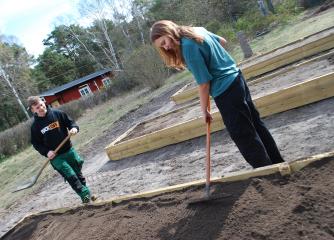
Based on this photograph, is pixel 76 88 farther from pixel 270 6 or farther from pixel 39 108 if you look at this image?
pixel 39 108

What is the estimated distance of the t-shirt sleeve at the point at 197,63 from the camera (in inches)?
121

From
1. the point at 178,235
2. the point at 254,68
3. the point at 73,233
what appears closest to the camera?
the point at 178,235

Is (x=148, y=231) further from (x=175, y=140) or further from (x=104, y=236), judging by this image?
(x=175, y=140)

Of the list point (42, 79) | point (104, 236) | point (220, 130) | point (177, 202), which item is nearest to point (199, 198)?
point (177, 202)

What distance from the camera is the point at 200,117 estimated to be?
6.39 metres

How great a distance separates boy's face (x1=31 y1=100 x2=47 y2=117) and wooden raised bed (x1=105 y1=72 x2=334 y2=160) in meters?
2.28

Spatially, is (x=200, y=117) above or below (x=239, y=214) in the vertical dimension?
above

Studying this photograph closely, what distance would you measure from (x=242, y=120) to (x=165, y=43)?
3.08ft

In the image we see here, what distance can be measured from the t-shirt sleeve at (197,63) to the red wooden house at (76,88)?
43.8m

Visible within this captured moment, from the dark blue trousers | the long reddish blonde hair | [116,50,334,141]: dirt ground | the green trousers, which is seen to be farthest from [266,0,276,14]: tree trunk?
the long reddish blonde hair

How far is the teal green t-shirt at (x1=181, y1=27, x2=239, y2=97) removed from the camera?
308cm

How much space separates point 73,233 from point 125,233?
0.91 m

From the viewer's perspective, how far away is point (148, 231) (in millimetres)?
3602

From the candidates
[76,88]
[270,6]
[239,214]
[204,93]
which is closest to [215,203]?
[239,214]
